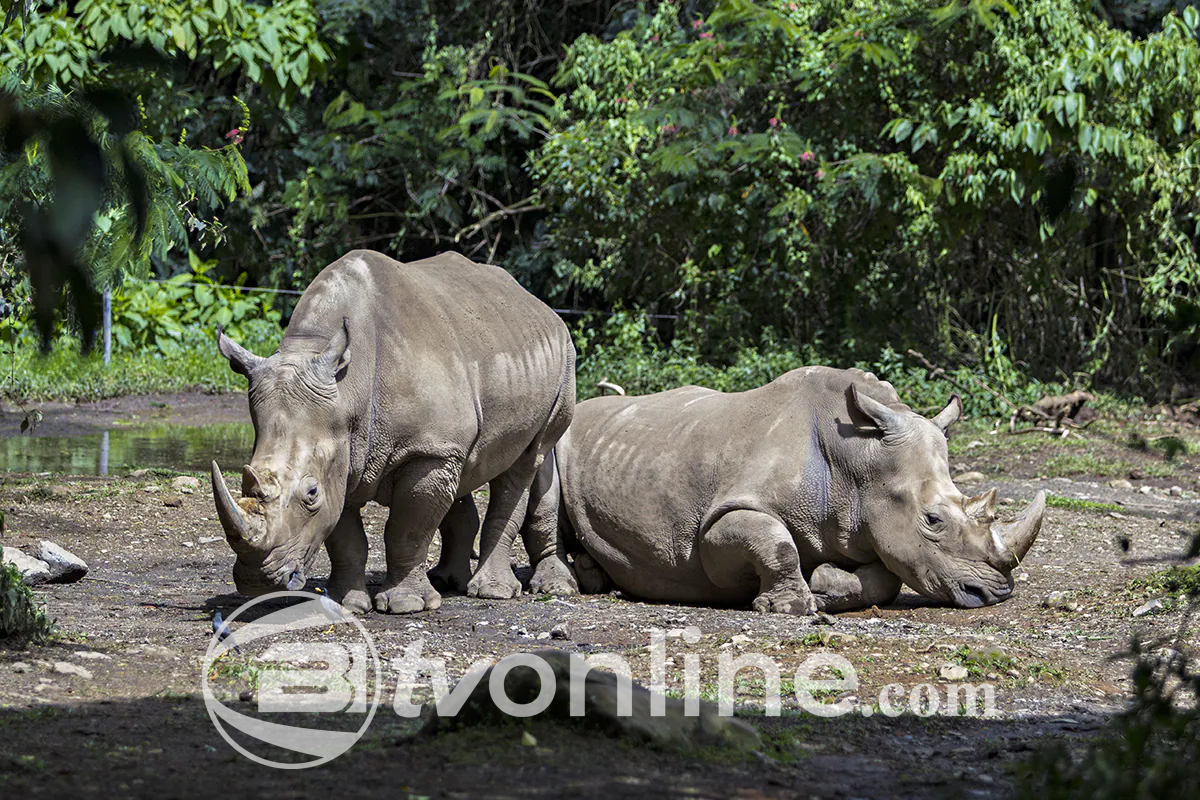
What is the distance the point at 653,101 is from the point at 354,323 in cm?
989

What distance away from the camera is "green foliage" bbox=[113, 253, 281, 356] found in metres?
17.7

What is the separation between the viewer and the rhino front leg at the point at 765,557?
729 centimetres

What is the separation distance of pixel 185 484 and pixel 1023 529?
545 cm

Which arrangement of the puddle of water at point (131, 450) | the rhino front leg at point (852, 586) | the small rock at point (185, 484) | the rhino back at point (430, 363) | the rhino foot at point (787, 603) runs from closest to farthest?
the rhino back at point (430, 363) → the rhino foot at point (787, 603) → the rhino front leg at point (852, 586) → the small rock at point (185, 484) → the puddle of water at point (131, 450)

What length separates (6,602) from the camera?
5316 mm

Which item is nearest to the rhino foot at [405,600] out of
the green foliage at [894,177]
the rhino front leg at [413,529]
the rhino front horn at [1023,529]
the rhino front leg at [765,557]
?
the rhino front leg at [413,529]

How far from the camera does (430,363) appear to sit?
692 centimetres

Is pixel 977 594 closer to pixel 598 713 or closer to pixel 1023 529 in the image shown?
pixel 1023 529

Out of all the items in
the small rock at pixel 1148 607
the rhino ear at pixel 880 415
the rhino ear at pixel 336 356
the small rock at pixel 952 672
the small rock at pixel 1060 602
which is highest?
the rhino ear at pixel 336 356

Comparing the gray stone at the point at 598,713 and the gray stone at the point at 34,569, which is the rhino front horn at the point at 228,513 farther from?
the gray stone at the point at 598,713

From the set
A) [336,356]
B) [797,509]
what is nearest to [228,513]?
[336,356]

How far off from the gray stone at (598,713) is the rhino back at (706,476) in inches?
131

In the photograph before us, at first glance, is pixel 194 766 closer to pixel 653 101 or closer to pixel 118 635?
pixel 118 635

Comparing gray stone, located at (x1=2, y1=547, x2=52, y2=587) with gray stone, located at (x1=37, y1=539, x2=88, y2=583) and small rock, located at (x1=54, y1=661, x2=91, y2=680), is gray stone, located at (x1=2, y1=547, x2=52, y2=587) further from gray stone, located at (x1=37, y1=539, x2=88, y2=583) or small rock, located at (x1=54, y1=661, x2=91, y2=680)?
small rock, located at (x1=54, y1=661, x2=91, y2=680)
